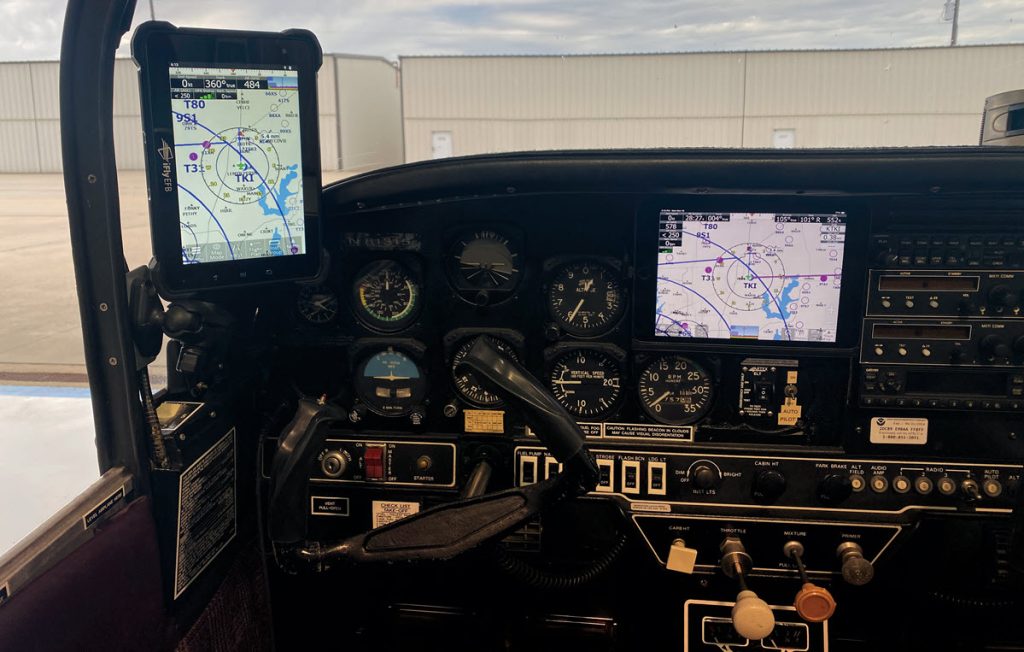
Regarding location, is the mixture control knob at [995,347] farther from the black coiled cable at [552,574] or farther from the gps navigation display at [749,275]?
the black coiled cable at [552,574]

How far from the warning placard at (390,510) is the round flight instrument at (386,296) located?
17.0 inches

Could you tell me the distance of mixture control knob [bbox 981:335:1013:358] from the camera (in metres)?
1.72

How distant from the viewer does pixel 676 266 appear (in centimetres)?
180

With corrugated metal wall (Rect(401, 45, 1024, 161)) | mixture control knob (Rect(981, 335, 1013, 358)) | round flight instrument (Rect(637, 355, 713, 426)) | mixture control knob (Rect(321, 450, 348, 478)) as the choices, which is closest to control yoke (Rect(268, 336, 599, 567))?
mixture control knob (Rect(321, 450, 348, 478))

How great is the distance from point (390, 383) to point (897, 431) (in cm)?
120

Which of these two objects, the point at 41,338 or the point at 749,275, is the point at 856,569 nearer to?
the point at 749,275

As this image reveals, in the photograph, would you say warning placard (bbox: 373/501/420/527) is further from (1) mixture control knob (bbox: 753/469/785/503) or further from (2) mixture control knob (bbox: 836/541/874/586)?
(2) mixture control knob (bbox: 836/541/874/586)

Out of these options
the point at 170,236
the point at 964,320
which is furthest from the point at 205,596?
the point at 964,320

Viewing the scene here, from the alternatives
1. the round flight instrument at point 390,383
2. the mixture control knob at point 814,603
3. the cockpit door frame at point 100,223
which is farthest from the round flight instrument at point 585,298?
the cockpit door frame at point 100,223

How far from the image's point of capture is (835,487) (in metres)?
1.80

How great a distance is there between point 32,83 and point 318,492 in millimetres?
1088

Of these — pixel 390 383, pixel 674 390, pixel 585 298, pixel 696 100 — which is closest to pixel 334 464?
pixel 390 383

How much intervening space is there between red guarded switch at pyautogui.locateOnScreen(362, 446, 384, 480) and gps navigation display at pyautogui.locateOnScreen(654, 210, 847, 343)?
73 centimetres

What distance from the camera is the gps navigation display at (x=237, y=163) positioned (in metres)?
1.39
